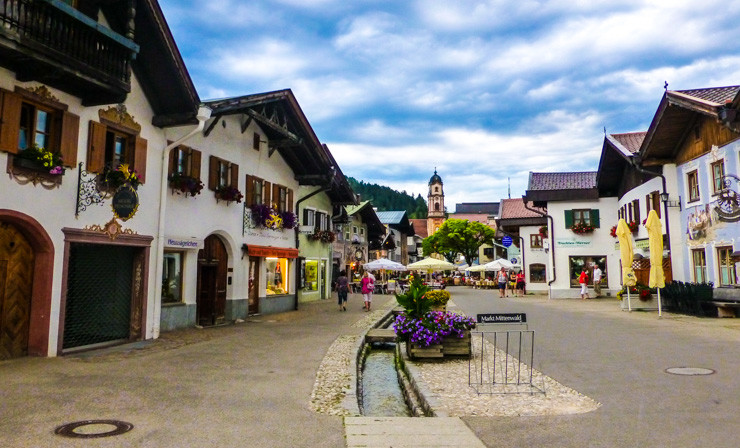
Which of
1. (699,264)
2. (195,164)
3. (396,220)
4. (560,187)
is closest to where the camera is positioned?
(195,164)

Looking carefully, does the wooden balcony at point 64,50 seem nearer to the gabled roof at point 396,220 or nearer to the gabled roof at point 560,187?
the gabled roof at point 560,187

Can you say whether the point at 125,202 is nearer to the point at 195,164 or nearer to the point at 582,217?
the point at 195,164

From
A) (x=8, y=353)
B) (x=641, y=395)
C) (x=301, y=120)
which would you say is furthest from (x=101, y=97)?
(x=641, y=395)

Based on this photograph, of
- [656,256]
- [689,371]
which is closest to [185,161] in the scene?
[689,371]

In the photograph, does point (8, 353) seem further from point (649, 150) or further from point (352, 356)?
point (649, 150)

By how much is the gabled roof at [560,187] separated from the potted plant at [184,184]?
22.6 m

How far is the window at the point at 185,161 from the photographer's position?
14.4 metres

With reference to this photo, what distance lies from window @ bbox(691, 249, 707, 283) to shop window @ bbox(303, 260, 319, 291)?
1582 centimetres

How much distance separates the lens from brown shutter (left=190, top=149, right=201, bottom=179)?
589 inches

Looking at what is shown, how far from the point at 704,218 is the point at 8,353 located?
2059 centimetres

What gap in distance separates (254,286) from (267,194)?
3.24 m

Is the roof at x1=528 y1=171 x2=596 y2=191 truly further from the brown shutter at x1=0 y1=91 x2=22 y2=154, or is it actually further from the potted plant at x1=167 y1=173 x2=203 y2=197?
the brown shutter at x1=0 y1=91 x2=22 y2=154

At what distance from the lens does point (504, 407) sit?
21.9 ft

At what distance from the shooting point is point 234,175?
56.0 feet
